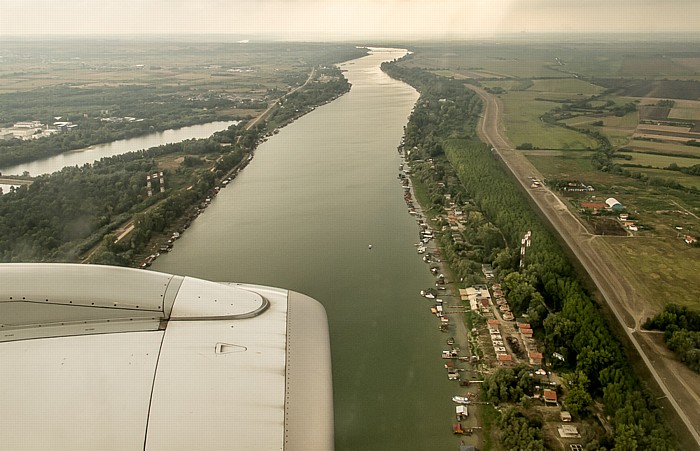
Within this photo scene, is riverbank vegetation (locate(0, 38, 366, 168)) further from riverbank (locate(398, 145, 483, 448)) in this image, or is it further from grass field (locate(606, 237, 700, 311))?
grass field (locate(606, 237, 700, 311))

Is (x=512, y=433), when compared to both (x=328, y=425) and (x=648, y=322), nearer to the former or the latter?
(x=648, y=322)

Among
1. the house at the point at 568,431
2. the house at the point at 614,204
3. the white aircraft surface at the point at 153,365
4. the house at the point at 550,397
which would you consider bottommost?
the house at the point at 568,431

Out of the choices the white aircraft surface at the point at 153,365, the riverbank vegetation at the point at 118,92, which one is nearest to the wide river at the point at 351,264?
the white aircraft surface at the point at 153,365

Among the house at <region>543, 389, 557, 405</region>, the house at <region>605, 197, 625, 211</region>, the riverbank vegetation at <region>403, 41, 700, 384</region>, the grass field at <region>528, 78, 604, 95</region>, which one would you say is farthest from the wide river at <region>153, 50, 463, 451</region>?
the grass field at <region>528, 78, 604, 95</region>

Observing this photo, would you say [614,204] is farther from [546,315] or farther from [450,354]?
[450,354]

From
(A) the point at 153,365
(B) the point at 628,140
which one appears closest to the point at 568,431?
(A) the point at 153,365

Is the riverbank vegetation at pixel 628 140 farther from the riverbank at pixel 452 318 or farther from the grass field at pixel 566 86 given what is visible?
the riverbank at pixel 452 318

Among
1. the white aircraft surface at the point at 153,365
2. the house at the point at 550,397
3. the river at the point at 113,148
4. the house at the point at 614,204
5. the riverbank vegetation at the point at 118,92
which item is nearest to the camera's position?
the white aircraft surface at the point at 153,365

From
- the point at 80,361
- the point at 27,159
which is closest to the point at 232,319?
the point at 80,361
